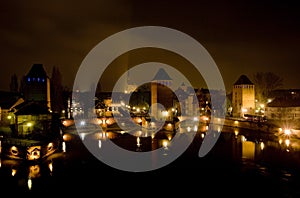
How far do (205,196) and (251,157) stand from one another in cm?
908

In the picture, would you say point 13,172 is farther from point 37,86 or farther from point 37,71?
point 37,71

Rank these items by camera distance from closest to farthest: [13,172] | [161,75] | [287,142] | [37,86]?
[13,172] → [287,142] → [37,86] → [161,75]

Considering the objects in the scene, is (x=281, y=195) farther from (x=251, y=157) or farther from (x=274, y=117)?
(x=274, y=117)

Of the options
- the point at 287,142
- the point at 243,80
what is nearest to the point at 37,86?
the point at 243,80

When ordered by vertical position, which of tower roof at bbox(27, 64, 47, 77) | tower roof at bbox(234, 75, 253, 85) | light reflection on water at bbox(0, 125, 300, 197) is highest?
tower roof at bbox(27, 64, 47, 77)

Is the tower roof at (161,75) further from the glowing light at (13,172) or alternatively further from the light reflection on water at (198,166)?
the glowing light at (13,172)

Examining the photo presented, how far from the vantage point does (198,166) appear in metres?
18.9

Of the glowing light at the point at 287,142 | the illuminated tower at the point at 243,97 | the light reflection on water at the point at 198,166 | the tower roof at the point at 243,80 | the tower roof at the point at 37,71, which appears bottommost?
the light reflection on water at the point at 198,166

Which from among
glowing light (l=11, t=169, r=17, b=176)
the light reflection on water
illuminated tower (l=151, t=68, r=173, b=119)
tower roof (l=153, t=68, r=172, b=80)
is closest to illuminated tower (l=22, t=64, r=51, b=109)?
illuminated tower (l=151, t=68, r=173, b=119)

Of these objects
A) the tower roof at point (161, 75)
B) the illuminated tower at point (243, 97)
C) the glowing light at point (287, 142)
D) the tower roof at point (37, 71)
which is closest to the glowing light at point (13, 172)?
the glowing light at point (287, 142)

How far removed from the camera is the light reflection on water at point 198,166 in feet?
50.4

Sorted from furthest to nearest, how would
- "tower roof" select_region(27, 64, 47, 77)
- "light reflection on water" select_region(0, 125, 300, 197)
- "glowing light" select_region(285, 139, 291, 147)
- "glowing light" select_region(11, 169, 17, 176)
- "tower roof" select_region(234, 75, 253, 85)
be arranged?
"tower roof" select_region(234, 75, 253, 85) → "tower roof" select_region(27, 64, 47, 77) → "glowing light" select_region(285, 139, 291, 147) → "glowing light" select_region(11, 169, 17, 176) → "light reflection on water" select_region(0, 125, 300, 197)

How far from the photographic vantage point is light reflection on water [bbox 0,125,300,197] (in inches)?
605

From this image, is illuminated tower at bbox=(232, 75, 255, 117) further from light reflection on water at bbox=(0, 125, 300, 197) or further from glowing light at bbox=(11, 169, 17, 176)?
glowing light at bbox=(11, 169, 17, 176)
